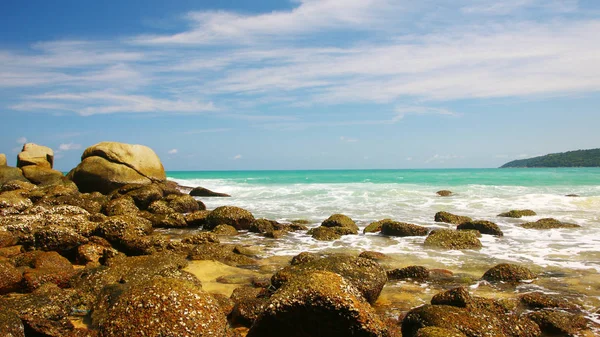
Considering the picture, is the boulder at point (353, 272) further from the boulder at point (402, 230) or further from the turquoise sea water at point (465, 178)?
the turquoise sea water at point (465, 178)

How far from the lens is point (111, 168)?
21.0 meters

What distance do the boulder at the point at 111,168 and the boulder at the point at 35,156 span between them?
3.64m

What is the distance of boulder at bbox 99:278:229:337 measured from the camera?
3863mm

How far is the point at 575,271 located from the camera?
8195 millimetres

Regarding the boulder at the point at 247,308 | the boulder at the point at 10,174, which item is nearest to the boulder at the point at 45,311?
the boulder at the point at 247,308

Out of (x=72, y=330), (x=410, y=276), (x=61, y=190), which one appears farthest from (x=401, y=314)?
(x=61, y=190)

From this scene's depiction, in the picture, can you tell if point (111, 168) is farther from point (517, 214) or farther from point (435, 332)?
point (435, 332)

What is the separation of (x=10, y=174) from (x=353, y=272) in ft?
72.5

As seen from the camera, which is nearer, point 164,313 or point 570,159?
point 164,313

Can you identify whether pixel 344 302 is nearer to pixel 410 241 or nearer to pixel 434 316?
pixel 434 316

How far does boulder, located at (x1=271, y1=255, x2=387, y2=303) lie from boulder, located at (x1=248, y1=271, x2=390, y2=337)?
1.78m

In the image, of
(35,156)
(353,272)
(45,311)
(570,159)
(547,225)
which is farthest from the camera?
(570,159)

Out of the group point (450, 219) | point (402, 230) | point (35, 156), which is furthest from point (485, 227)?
point (35, 156)

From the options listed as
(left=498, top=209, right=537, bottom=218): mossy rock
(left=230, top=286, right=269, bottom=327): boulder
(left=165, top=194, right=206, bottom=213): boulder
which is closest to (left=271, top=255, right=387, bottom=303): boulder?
(left=230, top=286, right=269, bottom=327): boulder
